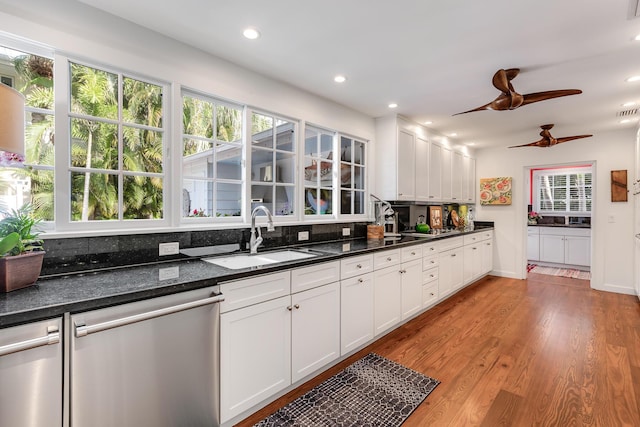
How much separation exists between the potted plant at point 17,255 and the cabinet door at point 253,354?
89cm

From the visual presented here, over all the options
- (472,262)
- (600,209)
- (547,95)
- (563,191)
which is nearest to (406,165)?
(547,95)

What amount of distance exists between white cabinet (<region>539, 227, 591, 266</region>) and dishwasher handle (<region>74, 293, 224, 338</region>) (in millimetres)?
7073

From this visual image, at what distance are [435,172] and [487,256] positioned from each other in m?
1.95

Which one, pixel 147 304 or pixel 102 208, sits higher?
pixel 102 208

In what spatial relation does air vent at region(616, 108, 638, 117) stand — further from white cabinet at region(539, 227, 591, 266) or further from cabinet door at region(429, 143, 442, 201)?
white cabinet at region(539, 227, 591, 266)

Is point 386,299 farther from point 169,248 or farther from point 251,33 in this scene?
point 251,33

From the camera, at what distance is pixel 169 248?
2037 millimetres

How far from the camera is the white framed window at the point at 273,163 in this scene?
8.78 ft

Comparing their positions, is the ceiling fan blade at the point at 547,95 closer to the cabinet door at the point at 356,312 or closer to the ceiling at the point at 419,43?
the ceiling at the point at 419,43

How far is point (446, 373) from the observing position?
2307 millimetres

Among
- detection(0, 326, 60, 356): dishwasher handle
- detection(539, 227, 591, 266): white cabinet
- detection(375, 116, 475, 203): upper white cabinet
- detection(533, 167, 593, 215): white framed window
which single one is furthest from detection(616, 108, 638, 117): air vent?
detection(0, 326, 60, 356): dishwasher handle

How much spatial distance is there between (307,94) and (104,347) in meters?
2.60

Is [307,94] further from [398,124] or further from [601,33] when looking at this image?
[601,33]

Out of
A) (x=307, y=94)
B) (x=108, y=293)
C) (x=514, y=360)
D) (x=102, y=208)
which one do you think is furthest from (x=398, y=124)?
(x=108, y=293)
